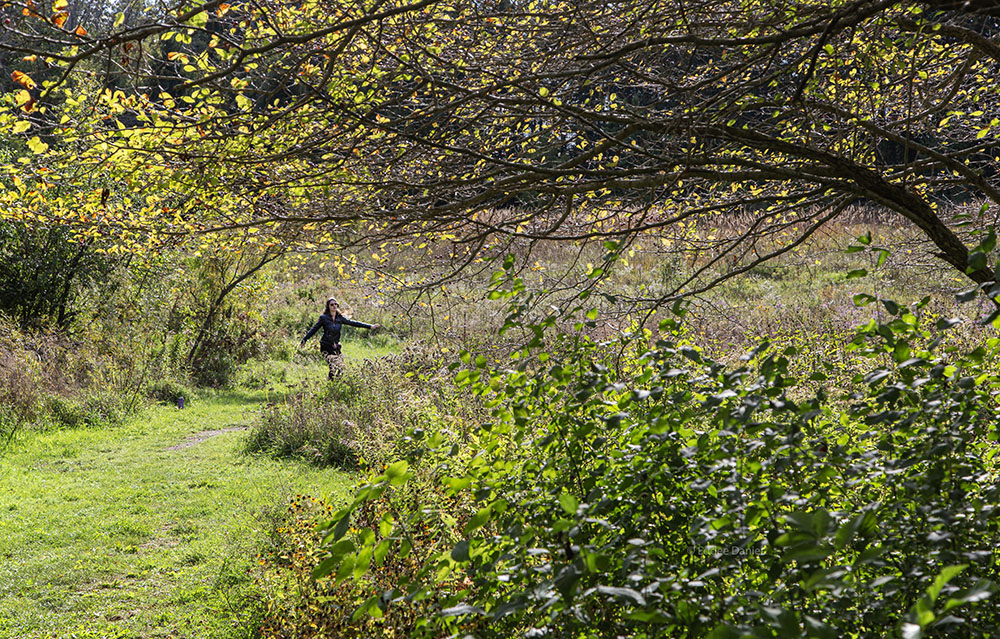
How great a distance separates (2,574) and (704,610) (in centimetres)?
541

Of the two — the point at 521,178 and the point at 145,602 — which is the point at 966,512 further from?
the point at 145,602

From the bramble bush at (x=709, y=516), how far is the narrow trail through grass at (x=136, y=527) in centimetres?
301

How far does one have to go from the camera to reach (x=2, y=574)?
17.6 ft

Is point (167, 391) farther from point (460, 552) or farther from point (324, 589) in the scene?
point (460, 552)

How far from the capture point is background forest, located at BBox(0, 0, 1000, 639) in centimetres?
187

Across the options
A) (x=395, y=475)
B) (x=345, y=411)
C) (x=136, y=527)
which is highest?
(x=395, y=475)

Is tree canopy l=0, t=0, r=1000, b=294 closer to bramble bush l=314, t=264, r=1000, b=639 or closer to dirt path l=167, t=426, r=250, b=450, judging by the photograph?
bramble bush l=314, t=264, r=1000, b=639

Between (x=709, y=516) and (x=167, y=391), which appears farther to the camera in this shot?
(x=167, y=391)

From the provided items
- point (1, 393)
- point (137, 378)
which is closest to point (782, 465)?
point (1, 393)

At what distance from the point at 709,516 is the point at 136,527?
5.68 metres

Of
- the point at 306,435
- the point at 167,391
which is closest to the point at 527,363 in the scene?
the point at 306,435

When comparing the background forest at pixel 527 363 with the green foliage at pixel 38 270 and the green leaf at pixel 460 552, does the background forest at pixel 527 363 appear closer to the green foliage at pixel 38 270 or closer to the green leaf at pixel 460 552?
the green leaf at pixel 460 552

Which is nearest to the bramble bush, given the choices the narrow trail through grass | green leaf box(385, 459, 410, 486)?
green leaf box(385, 459, 410, 486)

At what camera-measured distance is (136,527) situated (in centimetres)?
632
